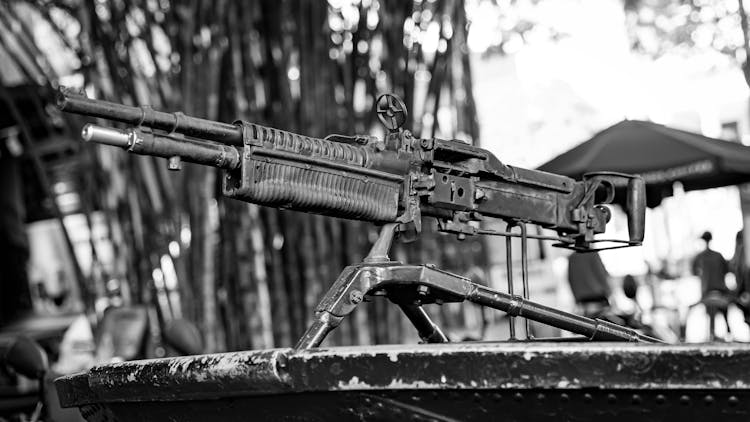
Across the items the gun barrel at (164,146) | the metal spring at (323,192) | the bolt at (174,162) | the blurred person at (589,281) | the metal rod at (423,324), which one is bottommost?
the metal rod at (423,324)

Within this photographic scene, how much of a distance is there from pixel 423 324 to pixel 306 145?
0.61m

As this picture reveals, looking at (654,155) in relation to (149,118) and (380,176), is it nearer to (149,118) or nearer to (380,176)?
(380,176)

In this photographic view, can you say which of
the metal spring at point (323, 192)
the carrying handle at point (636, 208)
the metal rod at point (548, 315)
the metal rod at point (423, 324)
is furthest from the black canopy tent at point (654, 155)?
the metal spring at point (323, 192)

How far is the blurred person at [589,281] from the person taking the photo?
629 centimetres

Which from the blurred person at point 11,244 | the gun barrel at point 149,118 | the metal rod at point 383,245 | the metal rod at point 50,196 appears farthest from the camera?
the blurred person at point 11,244

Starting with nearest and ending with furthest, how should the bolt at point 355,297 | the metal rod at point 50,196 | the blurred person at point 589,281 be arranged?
the bolt at point 355,297 → the metal rod at point 50,196 → the blurred person at point 589,281

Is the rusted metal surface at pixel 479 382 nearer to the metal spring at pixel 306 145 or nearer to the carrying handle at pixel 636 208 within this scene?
the metal spring at pixel 306 145

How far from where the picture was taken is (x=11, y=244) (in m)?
12.0

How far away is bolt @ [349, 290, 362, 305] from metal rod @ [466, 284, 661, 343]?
26cm

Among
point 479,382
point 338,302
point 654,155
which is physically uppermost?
point 654,155

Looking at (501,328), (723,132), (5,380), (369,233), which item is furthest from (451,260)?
(723,132)

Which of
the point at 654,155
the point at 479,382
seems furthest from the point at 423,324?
the point at 654,155

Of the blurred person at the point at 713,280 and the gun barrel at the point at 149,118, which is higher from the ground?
the gun barrel at the point at 149,118

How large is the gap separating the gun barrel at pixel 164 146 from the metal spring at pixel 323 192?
0.06 m
